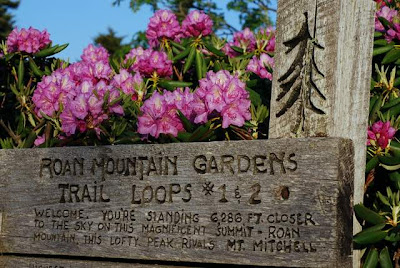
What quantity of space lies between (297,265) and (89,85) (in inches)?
60.2

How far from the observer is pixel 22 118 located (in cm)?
450

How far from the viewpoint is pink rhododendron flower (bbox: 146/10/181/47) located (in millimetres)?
5070

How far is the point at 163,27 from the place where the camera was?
5.07 metres

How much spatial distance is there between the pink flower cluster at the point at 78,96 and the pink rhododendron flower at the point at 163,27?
662 mm

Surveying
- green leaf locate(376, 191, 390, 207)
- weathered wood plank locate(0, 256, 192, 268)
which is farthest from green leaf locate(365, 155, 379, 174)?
weathered wood plank locate(0, 256, 192, 268)

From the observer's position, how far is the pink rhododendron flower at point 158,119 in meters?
3.56

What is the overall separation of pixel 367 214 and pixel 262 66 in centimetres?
149

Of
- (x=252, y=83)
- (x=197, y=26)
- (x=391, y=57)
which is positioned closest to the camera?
(x=391, y=57)

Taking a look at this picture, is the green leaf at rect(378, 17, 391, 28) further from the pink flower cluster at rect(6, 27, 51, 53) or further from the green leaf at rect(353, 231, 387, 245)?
the pink flower cluster at rect(6, 27, 51, 53)

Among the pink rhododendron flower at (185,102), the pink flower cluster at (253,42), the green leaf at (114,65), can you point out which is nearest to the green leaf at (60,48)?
the green leaf at (114,65)

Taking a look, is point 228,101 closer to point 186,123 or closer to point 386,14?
point 186,123

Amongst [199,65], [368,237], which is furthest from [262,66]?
[368,237]

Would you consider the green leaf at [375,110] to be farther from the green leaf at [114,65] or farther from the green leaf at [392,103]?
the green leaf at [114,65]

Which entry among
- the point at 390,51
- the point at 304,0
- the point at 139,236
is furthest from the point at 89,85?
the point at 390,51
